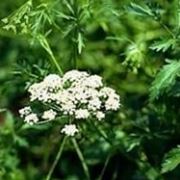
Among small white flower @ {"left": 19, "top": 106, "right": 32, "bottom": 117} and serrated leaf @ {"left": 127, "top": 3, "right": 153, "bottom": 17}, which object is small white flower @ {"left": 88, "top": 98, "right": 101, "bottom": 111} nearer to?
small white flower @ {"left": 19, "top": 106, "right": 32, "bottom": 117}

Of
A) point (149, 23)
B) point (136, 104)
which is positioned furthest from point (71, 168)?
point (149, 23)

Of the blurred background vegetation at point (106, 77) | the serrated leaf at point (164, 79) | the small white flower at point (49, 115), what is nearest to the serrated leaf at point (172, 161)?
the blurred background vegetation at point (106, 77)

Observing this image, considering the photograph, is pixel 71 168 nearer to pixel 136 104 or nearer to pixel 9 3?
pixel 136 104

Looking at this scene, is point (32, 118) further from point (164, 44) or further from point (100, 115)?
point (164, 44)

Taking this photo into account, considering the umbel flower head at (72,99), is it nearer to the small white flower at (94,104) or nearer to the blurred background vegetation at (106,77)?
the small white flower at (94,104)

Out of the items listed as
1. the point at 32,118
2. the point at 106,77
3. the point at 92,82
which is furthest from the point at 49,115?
the point at 106,77
